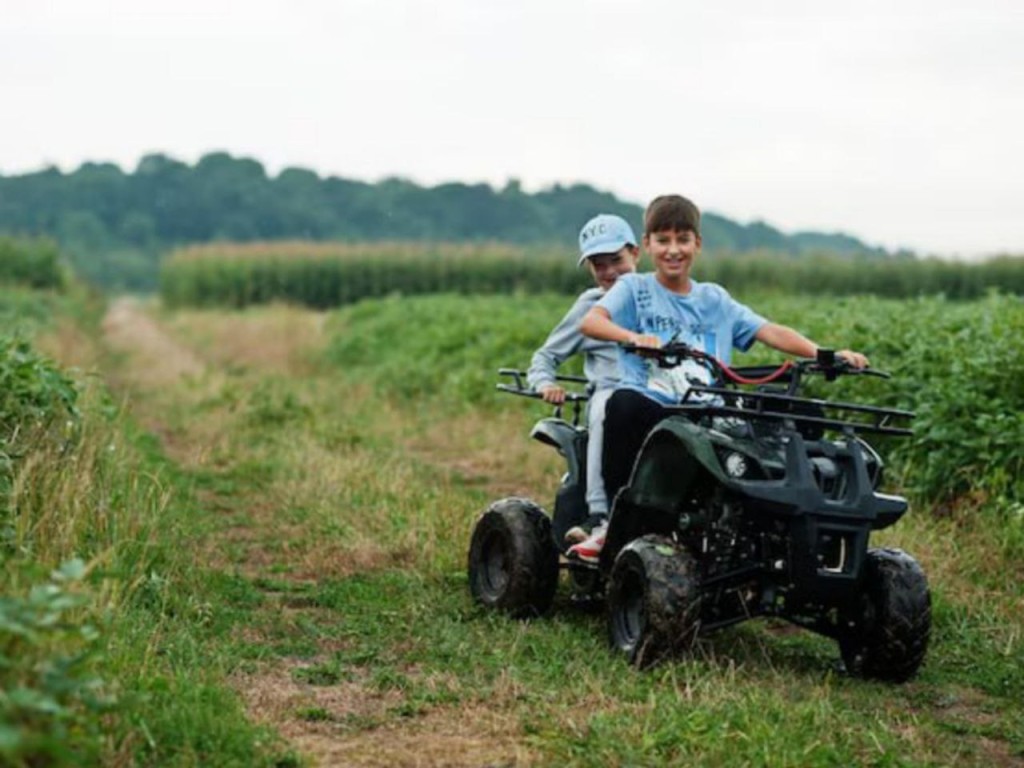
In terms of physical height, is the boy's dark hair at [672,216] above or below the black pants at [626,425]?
above

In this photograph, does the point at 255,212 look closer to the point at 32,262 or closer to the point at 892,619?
the point at 32,262

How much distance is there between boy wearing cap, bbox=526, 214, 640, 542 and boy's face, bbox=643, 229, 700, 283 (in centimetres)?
63

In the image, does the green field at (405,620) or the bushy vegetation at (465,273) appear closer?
the green field at (405,620)

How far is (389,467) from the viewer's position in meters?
11.0

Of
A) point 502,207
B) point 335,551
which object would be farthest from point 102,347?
point 502,207

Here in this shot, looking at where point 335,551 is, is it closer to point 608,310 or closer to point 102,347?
point 608,310

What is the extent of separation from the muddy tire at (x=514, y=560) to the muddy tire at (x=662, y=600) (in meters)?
0.97

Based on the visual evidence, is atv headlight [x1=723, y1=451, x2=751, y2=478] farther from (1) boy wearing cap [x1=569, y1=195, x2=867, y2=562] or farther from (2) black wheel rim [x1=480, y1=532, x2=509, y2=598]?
(2) black wheel rim [x1=480, y1=532, x2=509, y2=598]

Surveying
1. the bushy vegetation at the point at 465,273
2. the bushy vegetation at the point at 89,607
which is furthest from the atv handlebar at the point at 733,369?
the bushy vegetation at the point at 465,273

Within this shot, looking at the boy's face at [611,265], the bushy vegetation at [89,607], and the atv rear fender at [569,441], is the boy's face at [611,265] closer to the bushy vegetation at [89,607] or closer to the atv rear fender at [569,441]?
the atv rear fender at [569,441]

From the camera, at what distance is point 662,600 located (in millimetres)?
5805

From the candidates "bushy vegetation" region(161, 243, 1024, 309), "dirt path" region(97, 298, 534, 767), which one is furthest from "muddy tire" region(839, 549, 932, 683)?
"bushy vegetation" region(161, 243, 1024, 309)

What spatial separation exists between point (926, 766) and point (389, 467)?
652 cm

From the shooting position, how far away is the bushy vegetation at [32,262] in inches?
1615
